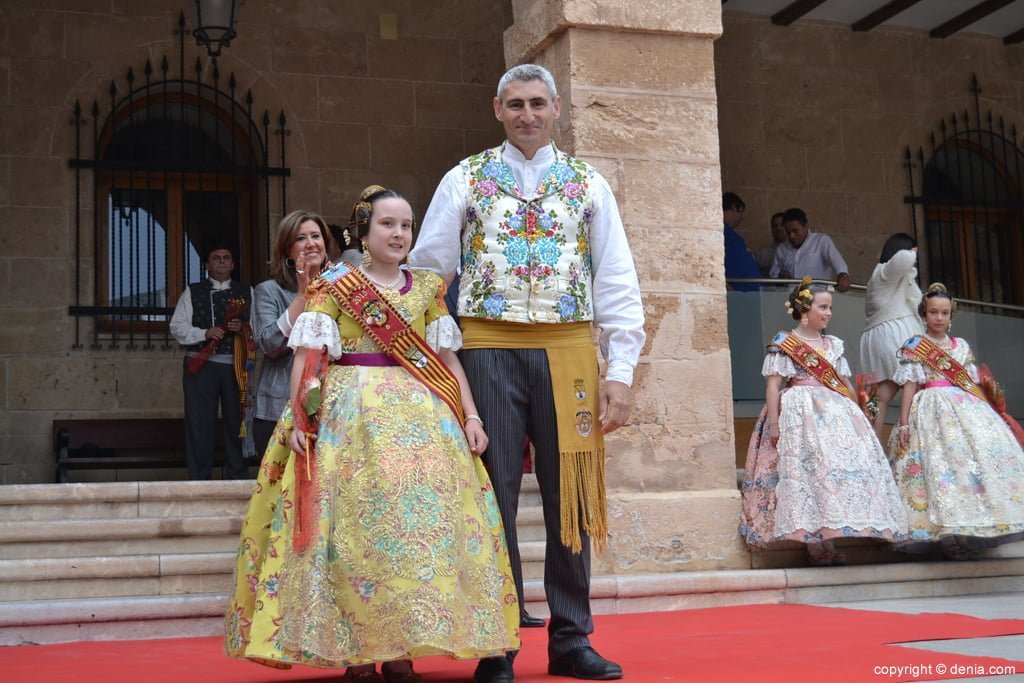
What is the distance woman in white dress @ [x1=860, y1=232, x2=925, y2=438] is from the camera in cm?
862

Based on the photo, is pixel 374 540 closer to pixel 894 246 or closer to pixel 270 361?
pixel 270 361

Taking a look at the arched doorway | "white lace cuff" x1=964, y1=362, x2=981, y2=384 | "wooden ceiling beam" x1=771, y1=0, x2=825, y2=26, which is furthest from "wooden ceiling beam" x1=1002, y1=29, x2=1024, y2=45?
"white lace cuff" x1=964, y1=362, x2=981, y2=384

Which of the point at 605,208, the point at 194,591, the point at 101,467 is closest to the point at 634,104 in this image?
the point at 605,208

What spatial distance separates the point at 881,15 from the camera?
38.7ft

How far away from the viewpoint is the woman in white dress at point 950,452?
6773mm

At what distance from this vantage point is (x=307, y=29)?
10359 mm

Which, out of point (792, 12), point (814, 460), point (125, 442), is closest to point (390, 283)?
point (814, 460)

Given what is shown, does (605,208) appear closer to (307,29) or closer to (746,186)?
(307,29)

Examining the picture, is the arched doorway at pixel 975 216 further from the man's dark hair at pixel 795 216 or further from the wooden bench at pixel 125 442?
the wooden bench at pixel 125 442

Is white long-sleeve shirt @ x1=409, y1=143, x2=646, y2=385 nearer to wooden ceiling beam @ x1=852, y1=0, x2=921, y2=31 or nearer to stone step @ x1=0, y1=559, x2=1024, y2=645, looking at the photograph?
stone step @ x1=0, y1=559, x2=1024, y2=645

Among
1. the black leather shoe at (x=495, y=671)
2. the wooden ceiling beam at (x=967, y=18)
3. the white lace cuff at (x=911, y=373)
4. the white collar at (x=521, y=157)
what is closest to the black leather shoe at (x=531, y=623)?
the black leather shoe at (x=495, y=671)

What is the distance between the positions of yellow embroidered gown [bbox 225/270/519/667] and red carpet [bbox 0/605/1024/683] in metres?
0.41

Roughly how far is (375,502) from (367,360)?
18.2 inches

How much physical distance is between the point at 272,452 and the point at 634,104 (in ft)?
10.9
